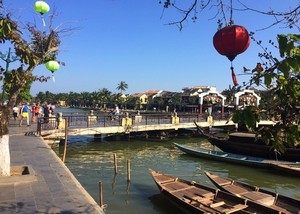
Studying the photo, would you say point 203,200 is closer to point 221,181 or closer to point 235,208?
point 235,208

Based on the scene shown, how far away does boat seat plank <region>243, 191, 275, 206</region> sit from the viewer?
959 cm

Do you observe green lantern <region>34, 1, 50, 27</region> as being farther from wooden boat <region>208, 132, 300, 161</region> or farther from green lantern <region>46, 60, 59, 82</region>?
wooden boat <region>208, 132, 300, 161</region>

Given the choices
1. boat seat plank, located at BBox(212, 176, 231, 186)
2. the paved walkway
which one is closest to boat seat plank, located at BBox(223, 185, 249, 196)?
boat seat plank, located at BBox(212, 176, 231, 186)

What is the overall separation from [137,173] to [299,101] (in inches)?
529

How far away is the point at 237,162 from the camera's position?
18.8 metres

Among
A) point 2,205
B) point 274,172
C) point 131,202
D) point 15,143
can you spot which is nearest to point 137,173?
point 131,202

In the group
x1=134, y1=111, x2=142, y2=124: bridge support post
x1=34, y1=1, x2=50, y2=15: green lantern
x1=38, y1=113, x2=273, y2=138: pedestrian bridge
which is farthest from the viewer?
x1=134, y1=111, x2=142, y2=124: bridge support post

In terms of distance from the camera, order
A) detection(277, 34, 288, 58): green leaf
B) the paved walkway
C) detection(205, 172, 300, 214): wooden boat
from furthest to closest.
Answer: detection(205, 172, 300, 214): wooden boat < the paved walkway < detection(277, 34, 288, 58): green leaf

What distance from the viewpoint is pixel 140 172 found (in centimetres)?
1641

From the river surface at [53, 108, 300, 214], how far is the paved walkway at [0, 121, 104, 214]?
217 cm

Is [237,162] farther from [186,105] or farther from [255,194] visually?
[186,105]

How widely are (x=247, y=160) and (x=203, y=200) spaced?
31.5ft

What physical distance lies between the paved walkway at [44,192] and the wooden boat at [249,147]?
1122 centimetres

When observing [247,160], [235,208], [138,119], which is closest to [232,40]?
[235,208]
